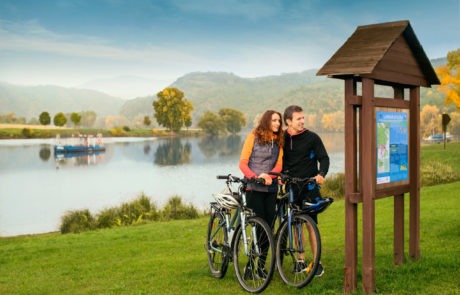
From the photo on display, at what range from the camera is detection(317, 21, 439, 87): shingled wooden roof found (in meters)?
5.61

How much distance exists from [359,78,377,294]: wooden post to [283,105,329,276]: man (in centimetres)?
72

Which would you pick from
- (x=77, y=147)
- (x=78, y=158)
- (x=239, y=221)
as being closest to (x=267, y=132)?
(x=239, y=221)

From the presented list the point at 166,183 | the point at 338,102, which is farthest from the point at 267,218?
the point at 338,102

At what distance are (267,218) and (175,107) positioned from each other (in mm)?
130039

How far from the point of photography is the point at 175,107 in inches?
5325

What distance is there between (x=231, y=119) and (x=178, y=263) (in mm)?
149203

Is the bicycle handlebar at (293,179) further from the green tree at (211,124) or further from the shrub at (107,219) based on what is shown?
the green tree at (211,124)

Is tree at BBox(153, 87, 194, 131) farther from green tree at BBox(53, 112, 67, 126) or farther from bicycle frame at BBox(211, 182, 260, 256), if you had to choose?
bicycle frame at BBox(211, 182, 260, 256)

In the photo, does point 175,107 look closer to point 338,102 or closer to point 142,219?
point 338,102

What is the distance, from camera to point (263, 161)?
6504 mm

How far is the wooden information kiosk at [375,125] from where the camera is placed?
18.4ft

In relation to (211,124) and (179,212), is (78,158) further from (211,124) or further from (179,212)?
(211,124)

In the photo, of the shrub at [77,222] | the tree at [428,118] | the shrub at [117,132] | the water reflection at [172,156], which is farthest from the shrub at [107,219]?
the shrub at [117,132]

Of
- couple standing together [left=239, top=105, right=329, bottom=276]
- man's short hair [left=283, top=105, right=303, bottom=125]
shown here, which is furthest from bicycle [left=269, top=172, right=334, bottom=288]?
man's short hair [left=283, top=105, right=303, bottom=125]
